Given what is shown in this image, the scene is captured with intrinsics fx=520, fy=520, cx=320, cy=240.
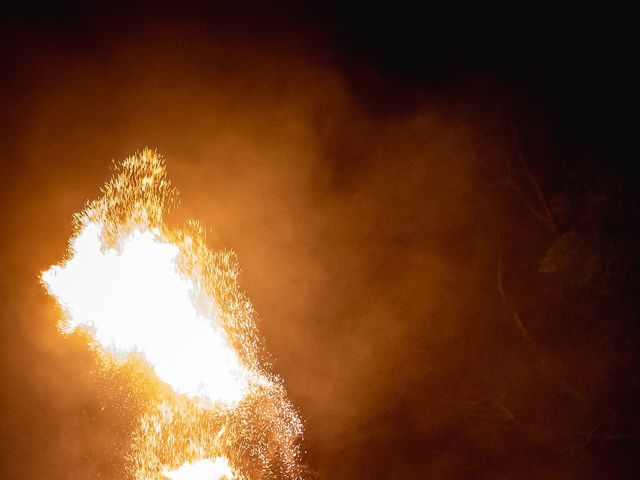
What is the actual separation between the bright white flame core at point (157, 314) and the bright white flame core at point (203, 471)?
583 millimetres

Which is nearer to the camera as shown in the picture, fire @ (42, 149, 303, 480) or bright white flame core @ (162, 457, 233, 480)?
bright white flame core @ (162, 457, 233, 480)

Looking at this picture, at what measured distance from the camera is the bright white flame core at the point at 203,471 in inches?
195

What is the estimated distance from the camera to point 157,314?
5.19 meters

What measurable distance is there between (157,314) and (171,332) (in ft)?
0.75

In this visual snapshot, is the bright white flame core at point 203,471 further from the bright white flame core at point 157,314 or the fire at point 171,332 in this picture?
the bright white flame core at point 157,314

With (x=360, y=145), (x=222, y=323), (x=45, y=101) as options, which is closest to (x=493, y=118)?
(x=360, y=145)

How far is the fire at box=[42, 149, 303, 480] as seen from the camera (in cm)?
514

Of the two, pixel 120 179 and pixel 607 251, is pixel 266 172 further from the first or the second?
pixel 607 251

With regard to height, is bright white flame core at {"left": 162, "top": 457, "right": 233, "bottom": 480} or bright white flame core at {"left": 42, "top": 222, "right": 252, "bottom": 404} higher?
bright white flame core at {"left": 42, "top": 222, "right": 252, "bottom": 404}

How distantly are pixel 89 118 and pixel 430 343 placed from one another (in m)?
4.45

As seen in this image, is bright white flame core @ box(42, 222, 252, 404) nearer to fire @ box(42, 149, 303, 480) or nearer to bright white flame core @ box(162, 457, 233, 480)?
fire @ box(42, 149, 303, 480)

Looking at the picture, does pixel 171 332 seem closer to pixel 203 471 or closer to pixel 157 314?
pixel 157 314

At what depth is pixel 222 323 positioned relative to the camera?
5.29 meters

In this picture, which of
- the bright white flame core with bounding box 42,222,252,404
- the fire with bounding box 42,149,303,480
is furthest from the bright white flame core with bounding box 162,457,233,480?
the bright white flame core with bounding box 42,222,252,404
